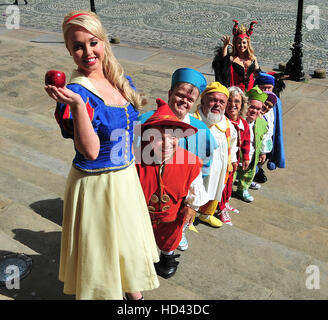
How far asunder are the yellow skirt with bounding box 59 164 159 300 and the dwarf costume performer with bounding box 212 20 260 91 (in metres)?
3.28

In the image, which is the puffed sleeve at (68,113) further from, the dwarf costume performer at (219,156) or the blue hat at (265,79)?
the blue hat at (265,79)

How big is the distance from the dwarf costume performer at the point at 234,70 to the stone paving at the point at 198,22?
5089mm

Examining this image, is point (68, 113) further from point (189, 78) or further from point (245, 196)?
point (245, 196)

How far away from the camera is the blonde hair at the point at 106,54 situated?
2.62 meters

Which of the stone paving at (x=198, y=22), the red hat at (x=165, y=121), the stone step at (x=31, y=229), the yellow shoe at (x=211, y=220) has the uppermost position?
the red hat at (x=165, y=121)

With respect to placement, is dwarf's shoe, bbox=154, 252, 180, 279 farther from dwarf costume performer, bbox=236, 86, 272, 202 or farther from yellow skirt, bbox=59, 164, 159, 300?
dwarf costume performer, bbox=236, 86, 272, 202

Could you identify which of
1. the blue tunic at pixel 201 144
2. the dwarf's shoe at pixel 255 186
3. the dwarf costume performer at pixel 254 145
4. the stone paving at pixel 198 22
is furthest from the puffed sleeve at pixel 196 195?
the stone paving at pixel 198 22

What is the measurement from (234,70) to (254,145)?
3.96 feet

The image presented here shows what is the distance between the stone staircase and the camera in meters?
3.70

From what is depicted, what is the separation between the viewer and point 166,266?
3824 millimetres

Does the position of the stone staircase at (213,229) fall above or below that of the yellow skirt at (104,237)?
below

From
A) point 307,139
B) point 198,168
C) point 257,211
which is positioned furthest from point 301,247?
point 307,139

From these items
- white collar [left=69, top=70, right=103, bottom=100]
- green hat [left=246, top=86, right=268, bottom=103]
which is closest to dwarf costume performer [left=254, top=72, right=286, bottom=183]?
green hat [left=246, top=86, right=268, bottom=103]

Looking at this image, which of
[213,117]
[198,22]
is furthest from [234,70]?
[198,22]
